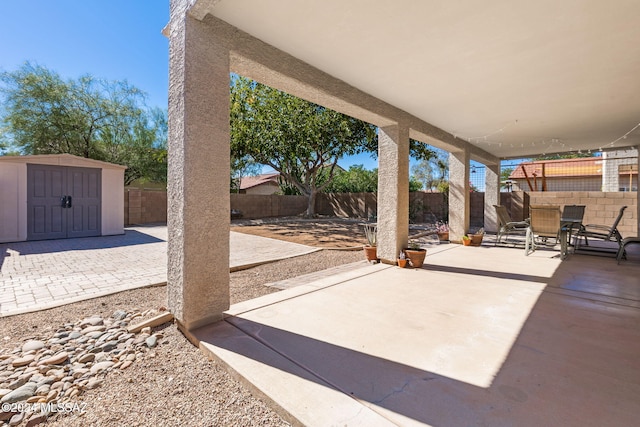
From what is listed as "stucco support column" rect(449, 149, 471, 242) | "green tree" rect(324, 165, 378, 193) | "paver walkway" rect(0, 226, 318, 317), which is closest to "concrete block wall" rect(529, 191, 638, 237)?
"stucco support column" rect(449, 149, 471, 242)

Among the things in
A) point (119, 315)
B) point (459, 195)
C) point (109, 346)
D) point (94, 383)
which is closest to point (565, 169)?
point (459, 195)

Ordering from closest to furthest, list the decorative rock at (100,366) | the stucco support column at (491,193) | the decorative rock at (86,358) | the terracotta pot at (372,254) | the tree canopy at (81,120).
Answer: the decorative rock at (100,366), the decorative rock at (86,358), the terracotta pot at (372,254), the stucco support column at (491,193), the tree canopy at (81,120)

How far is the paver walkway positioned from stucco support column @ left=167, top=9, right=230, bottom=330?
6.09 ft

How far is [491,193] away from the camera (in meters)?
9.70

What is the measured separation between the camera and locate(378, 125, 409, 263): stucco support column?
4.67 metres

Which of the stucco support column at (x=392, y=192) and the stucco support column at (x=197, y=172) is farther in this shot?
the stucco support column at (x=392, y=192)

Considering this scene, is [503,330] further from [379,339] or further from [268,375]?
[268,375]

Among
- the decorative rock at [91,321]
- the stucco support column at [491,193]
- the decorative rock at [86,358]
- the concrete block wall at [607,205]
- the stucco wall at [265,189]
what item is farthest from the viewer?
the stucco wall at [265,189]

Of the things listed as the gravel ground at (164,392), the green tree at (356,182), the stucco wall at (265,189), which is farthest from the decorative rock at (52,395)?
the stucco wall at (265,189)

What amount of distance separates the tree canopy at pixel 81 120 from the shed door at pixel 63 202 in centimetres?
332

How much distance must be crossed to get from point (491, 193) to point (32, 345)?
11.4 meters

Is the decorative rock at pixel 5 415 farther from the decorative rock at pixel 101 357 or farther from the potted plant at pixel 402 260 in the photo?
the potted plant at pixel 402 260

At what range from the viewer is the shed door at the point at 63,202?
7.13 metres

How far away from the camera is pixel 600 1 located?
7.41 ft
